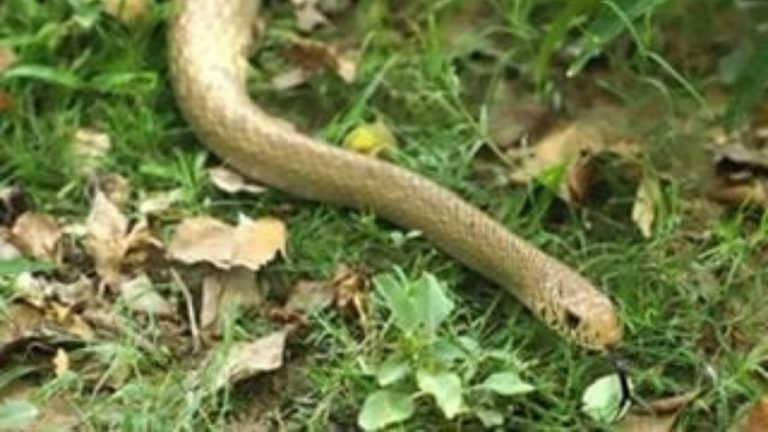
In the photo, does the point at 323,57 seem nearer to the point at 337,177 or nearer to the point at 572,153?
the point at 337,177

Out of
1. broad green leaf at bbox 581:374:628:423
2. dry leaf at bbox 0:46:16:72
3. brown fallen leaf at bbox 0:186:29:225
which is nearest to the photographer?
broad green leaf at bbox 581:374:628:423

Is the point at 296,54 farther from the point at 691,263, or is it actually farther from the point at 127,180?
the point at 691,263

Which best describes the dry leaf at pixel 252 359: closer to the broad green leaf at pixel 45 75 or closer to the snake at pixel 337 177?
the snake at pixel 337 177

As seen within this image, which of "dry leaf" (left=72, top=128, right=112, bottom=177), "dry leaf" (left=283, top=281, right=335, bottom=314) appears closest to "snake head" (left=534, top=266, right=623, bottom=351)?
"dry leaf" (left=283, top=281, right=335, bottom=314)

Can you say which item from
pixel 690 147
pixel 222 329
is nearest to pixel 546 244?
pixel 690 147

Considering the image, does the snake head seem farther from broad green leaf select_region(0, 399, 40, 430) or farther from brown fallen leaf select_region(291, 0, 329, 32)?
brown fallen leaf select_region(291, 0, 329, 32)

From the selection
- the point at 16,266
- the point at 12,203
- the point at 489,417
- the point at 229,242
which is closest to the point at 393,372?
the point at 489,417

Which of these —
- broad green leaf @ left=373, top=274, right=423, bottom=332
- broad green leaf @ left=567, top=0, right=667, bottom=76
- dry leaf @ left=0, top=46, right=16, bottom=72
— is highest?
broad green leaf @ left=567, top=0, right=667, bottom=76

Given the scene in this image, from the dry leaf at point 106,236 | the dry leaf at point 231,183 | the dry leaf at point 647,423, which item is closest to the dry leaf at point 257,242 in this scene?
the dry leaf at point 231,183
